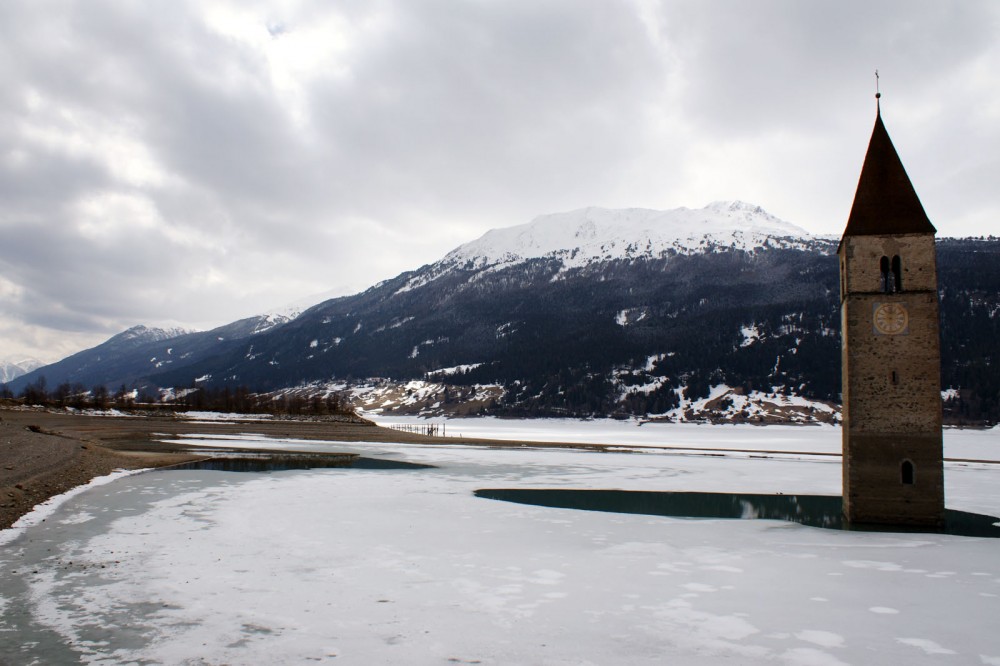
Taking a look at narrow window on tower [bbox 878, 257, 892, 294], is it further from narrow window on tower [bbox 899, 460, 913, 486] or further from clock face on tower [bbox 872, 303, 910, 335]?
narrow window on tower [bbox 899, 460, 913, 486]

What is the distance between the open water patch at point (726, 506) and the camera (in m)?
26.7

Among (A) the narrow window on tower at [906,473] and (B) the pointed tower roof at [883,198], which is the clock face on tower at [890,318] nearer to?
(B) the pointed tower roof at [883,198]

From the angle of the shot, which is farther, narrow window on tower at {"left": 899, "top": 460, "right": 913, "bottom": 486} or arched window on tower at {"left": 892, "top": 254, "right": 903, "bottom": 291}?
arched window on tower at {"left": 892, "top": 254, "right": 903, "bottom": 291}

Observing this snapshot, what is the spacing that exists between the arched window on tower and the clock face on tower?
3.08 feet

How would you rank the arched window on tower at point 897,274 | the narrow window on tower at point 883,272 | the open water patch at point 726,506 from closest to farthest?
the open water patch at point 726,506 → the arched window on tower at point 897,274 → the narrow window on tower at point 883,272

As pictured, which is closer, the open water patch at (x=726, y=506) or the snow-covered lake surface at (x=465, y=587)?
the snow-covered lake surface at (x=465, y=587)

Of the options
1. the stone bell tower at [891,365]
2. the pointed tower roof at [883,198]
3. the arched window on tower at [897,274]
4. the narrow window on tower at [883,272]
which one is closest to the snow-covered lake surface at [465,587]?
the stone bell tower at [891,365]

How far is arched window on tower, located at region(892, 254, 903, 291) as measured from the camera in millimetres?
28406

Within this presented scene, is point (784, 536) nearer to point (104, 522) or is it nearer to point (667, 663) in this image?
point (667, 663)

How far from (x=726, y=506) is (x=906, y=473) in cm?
784

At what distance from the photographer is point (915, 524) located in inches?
1051

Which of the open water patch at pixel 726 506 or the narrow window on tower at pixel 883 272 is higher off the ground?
the narrow window on tower at pixel 883 272

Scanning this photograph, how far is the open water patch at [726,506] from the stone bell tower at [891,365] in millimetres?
1369

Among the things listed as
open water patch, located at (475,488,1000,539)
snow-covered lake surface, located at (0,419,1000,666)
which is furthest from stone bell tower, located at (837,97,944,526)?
snow-covered lake surface, located at (0,419,1000,666)
